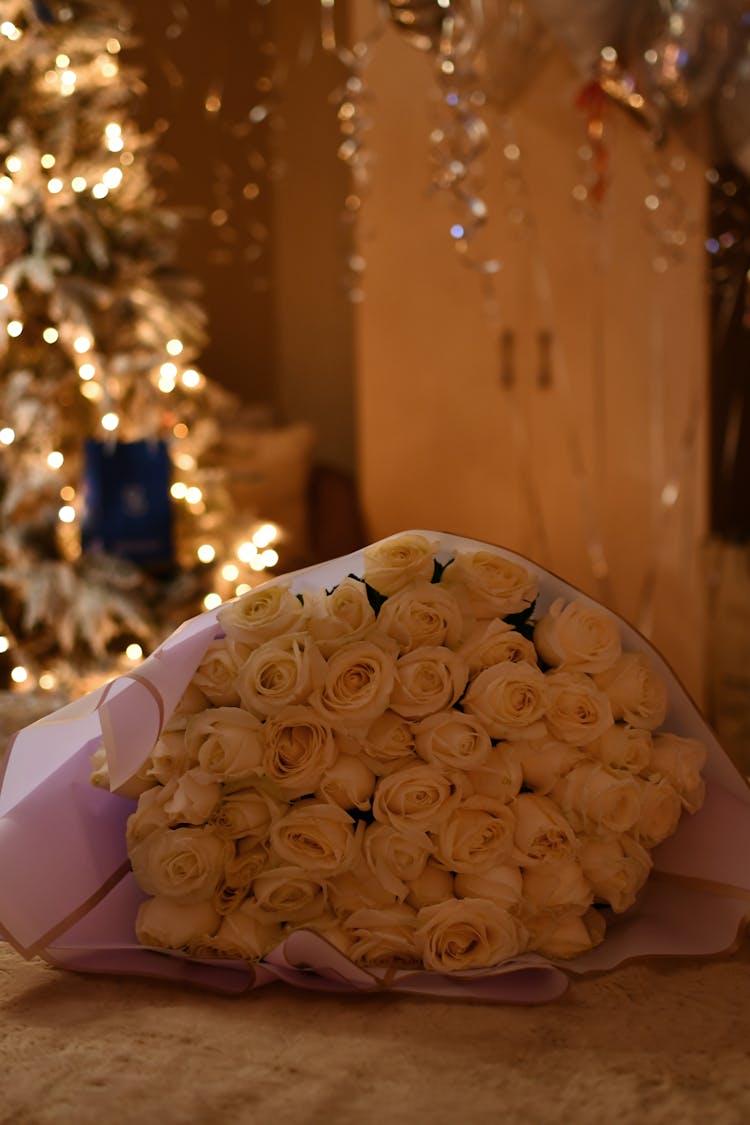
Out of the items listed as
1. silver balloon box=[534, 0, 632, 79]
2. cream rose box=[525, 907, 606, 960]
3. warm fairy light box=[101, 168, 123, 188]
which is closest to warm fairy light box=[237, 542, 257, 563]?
warm fairy light box=[101, 168, 123, 188]

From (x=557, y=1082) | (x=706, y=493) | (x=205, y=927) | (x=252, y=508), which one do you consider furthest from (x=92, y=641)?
(x=557, y=1082)

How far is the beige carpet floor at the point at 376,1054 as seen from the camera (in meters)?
0.62

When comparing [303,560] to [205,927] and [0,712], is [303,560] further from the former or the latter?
[205,927]

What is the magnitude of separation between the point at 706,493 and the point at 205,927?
10.4ft

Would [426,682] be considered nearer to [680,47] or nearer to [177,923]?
[177,923]

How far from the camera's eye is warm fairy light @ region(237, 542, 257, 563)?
332 centimetres

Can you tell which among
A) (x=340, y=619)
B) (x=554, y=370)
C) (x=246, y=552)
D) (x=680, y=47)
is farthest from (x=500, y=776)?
(x=554, y=370)

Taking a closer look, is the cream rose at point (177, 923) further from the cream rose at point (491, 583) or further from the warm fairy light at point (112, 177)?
the warm fairy light at point (112, 177)

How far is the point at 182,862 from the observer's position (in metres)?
0.75

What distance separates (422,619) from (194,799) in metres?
0.18

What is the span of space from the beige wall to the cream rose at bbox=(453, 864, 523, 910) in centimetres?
309

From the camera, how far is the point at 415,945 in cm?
76

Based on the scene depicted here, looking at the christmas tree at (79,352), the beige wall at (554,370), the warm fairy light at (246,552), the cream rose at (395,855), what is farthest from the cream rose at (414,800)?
the beige wall at (554,370)

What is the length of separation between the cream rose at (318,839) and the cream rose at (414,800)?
0.07 feet
